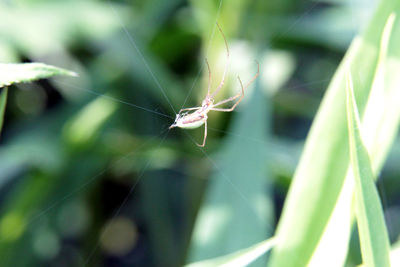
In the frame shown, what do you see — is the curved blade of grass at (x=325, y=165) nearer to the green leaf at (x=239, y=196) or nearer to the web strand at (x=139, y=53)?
the green leaf at (x=239, y=196)

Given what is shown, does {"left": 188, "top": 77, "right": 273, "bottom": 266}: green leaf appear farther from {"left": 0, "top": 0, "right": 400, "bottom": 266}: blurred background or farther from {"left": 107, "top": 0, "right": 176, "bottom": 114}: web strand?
{"left": 107, "top": 0, "right": 176, "bottom": 114}: web strand

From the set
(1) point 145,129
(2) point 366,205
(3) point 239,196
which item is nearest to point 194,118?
(3) point 239,196

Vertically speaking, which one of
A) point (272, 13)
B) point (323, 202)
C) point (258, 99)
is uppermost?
point (272, 13)

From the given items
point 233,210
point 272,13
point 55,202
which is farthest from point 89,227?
point 272,13

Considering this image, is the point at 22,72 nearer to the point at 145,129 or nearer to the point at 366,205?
the point at 366,205

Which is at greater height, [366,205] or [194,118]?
[194,118]

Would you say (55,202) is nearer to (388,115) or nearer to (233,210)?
(233,210)
